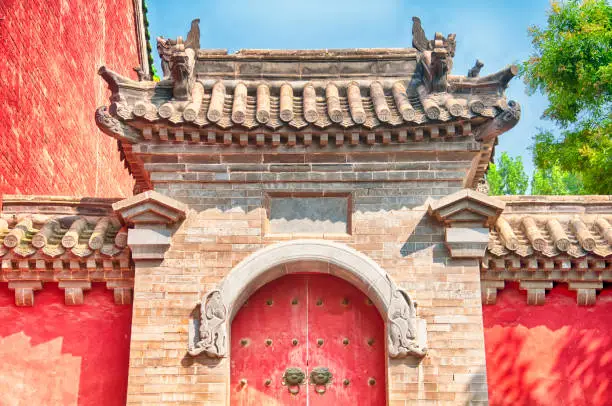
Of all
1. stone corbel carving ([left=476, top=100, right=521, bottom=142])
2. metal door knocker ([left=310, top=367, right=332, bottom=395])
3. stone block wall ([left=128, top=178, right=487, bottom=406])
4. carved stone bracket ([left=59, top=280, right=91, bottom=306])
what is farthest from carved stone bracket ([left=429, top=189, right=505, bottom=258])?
carved stone bracket ([left=59, top=280, right=91, bottom=306])

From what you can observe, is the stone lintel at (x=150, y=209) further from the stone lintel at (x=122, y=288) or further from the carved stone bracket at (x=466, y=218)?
the carved stone bracket at (x=466, y=218)

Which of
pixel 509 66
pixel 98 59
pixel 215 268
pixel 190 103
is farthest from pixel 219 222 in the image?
pixel 98 59

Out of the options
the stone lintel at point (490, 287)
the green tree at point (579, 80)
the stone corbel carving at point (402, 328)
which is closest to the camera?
the stone corbel carving at point (402, 328)

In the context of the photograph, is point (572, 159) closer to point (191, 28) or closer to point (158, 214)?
point (191, 28)

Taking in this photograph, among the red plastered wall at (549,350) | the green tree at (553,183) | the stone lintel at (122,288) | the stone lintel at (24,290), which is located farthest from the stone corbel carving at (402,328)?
the green tree at (553,183)

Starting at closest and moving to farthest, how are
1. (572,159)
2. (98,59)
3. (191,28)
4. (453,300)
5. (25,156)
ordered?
(453,300)
(191,28)
(25,156)
(98,59)
(572,159)

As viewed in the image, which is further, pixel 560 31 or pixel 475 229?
pixel 560 31

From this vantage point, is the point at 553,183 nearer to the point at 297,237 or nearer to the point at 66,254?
the point at 297,237

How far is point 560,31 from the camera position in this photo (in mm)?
16219

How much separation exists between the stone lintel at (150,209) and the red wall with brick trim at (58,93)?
243 centimetres

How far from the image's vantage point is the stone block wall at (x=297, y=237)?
782cm

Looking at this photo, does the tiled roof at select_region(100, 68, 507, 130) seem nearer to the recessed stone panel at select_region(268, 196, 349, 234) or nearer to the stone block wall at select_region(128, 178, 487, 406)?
the stone block wall at select_region(128, 178, 487, 406)

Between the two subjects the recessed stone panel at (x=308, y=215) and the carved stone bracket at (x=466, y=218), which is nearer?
the carved stone bracket at (x=466, y=218)

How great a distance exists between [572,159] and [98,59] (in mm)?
10188
